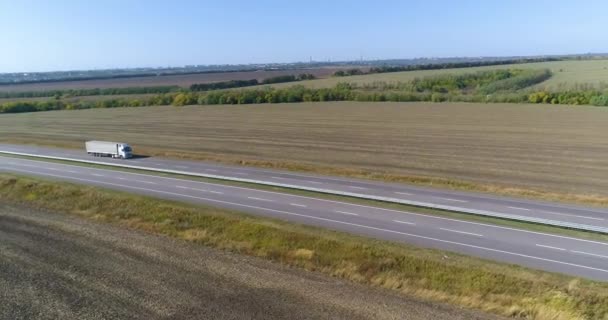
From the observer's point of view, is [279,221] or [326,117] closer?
[279,221]

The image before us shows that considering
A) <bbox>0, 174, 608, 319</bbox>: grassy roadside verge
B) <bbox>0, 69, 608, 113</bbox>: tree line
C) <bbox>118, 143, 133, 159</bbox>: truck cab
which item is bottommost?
<bbox>0, 174, 608, 319</bbox>: grassy roadside verge

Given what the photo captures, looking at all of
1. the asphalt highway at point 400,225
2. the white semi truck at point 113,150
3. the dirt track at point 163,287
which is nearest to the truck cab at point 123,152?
the white semi truck at point 113,150

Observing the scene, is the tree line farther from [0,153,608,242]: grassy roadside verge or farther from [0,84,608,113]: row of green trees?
[0,153,608,242]: grassy roadside verge

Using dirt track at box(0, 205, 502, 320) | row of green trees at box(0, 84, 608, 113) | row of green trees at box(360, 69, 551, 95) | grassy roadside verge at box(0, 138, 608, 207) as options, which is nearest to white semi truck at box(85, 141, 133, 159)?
grassy roadside verge at box(0, 138, 608, 207)

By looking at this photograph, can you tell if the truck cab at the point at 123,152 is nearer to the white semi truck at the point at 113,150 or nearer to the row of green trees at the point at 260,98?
the white semi truck at the point at 113,150

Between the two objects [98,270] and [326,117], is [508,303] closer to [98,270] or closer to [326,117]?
[98,270]

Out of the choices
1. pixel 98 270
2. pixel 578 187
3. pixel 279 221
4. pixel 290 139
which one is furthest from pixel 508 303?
pixel 290 139
